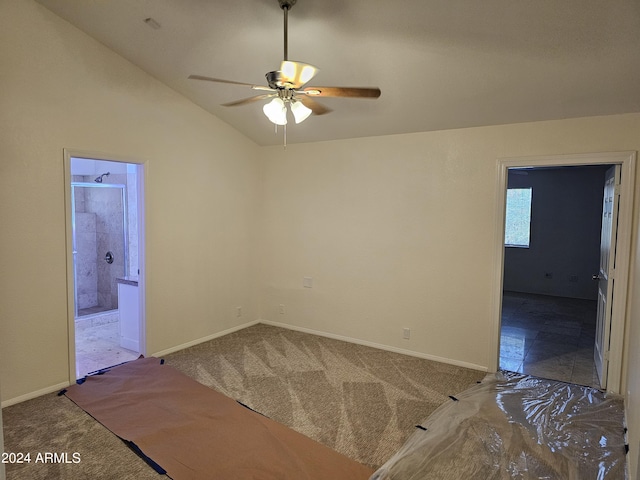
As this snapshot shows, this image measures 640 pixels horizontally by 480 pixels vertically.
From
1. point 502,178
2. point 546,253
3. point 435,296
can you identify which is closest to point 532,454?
point 435,296

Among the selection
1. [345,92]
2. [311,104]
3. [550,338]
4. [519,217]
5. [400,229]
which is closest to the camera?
[345,92]

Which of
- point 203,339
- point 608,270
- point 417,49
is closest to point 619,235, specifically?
point 608,270

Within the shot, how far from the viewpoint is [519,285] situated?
8195 mm

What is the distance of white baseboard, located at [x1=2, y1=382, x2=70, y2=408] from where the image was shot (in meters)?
3.24

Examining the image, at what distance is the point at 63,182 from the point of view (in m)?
3.47

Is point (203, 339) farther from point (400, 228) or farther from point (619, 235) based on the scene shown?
point (619, 235)

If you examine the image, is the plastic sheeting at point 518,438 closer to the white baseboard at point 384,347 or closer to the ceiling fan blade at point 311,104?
the white baseboard at point 384,347

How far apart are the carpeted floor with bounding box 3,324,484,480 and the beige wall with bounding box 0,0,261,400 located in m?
0.42

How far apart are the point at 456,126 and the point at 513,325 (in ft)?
10.5

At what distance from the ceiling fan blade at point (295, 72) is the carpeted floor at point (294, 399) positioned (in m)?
2.35

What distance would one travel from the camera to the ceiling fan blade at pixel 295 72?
2242mm

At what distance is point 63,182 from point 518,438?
13.2 ft

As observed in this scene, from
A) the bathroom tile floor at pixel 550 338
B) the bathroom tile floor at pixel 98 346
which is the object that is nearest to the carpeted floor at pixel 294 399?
the bathroom tile floor at pixel 98 346

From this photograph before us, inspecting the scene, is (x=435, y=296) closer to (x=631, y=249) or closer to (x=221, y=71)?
(x=631, y=249)
